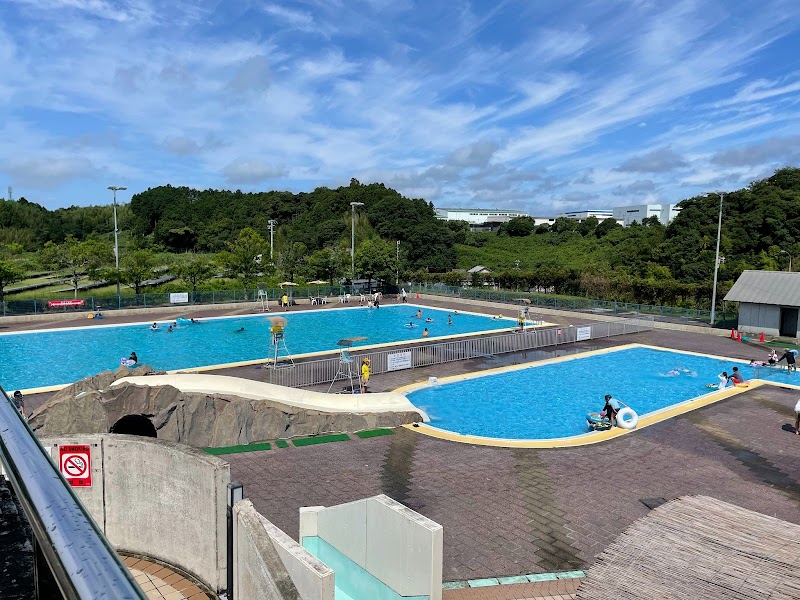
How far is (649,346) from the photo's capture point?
3045 centimetres

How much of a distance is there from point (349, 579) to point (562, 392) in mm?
15351

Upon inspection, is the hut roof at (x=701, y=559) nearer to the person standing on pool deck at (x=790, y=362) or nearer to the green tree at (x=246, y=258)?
the person standing on pool deck at (x=790, y=362)

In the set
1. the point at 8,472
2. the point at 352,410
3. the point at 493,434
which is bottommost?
the point at 493,434

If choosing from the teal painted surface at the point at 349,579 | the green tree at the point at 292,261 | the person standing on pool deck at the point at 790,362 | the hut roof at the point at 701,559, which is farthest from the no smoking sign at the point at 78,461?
the green tree at the point at 292,261

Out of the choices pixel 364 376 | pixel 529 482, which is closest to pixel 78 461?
pixel 529 482

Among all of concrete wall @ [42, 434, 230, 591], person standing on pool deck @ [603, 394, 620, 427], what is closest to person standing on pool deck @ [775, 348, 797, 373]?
person standing on pool deck @ [603, 394, 620, 427]

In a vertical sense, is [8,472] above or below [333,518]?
above

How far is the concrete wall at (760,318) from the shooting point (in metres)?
31.7

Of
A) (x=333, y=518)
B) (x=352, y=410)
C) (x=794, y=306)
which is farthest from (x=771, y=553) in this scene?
(x=794, y=306)

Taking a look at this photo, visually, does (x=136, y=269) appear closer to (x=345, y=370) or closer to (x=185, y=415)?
(x=345, y=370)

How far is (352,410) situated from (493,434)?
4.78 meters

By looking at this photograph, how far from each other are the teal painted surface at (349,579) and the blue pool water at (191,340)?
1840cm

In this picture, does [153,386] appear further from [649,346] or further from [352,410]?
[649,346]

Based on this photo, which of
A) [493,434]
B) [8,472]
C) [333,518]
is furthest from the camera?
[493,434]
